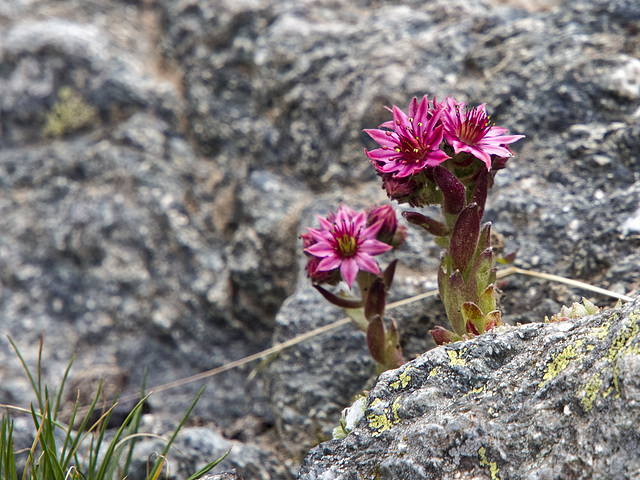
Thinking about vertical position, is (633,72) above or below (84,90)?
below

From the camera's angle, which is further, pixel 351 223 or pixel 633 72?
pixel 633 72

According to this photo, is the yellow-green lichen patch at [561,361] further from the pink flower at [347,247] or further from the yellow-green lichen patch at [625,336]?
the pink flower at [347,247]

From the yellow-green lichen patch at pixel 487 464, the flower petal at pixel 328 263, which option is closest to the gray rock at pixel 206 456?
the flower petal at pixel 328 263

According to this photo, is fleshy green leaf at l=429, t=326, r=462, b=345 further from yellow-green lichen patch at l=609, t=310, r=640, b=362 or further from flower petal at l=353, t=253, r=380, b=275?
yellow-green lichen patch at l=609, t=310, r=640, b=362

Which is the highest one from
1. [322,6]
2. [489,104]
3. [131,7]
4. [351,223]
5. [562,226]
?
[131,7]

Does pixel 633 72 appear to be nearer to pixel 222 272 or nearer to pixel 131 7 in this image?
pixel 222 272

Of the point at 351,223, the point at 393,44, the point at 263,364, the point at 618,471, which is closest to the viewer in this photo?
the point at 618,471

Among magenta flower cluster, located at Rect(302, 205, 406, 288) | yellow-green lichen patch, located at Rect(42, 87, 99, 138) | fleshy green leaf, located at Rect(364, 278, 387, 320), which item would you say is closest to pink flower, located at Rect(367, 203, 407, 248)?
magenta flower cluster, located at Rect(302, 205, 406, 288)

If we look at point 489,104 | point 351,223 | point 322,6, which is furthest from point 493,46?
point 351,223
